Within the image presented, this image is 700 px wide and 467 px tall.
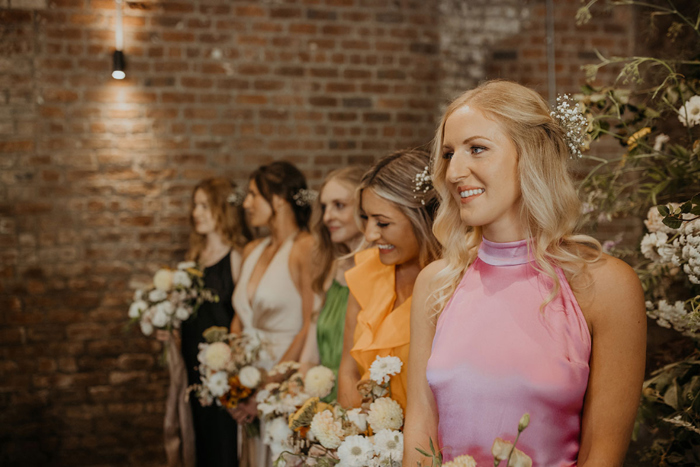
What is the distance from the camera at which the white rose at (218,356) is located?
8.90 ft

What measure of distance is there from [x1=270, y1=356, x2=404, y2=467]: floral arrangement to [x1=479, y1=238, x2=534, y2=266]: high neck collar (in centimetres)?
46

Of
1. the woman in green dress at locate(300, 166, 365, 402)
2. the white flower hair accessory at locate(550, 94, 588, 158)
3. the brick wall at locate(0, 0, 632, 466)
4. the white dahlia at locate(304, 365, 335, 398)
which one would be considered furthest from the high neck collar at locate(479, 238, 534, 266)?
the brick wall at locate(0, 0, 632, 466)

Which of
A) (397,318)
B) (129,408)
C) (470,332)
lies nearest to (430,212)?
(397,318)

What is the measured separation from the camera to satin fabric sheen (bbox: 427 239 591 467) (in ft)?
4.08

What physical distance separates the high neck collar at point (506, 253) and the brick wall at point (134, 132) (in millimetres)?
A: 2546

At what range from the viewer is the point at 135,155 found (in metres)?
3.70

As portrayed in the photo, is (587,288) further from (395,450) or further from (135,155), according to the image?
(135,155)

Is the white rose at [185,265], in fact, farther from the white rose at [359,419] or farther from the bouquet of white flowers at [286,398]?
the white rose at [359,419]

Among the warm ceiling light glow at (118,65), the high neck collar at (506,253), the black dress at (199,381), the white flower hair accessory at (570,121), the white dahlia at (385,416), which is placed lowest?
the black dress at (199,381)

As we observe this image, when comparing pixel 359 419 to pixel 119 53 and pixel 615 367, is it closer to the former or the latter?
pixel 615 367

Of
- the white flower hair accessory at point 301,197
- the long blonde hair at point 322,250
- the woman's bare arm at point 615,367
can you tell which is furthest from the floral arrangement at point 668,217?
the white flower hair accessory at point 301,197

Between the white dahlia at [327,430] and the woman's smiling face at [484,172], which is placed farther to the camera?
the white dahlia at [327,430]

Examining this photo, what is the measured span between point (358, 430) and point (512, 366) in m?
0.60

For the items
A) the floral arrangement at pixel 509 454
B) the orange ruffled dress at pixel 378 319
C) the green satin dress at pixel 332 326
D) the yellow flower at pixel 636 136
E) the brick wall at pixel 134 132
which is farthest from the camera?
the brick wall at pixel 134 132
